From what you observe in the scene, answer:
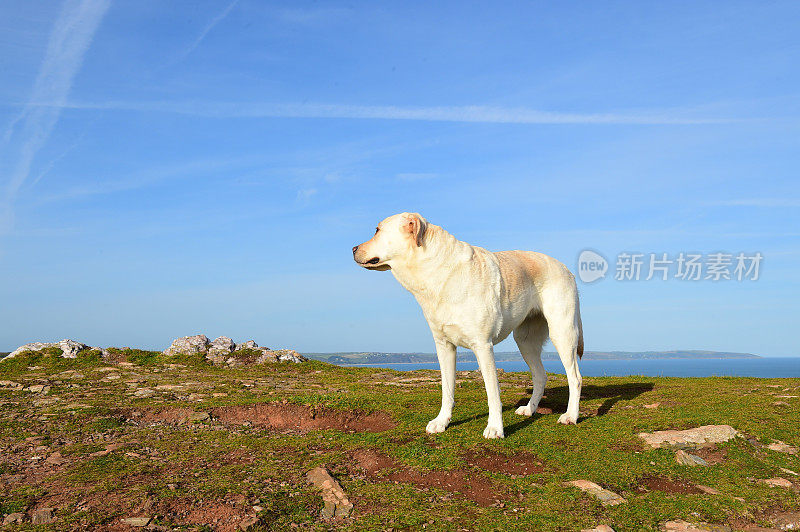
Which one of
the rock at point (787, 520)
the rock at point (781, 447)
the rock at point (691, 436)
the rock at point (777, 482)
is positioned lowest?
the rock at point (787, 520)

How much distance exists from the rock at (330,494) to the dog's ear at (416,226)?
3.46 m

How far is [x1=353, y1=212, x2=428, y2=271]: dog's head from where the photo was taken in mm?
8109

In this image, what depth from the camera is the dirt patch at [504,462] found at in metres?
7.00

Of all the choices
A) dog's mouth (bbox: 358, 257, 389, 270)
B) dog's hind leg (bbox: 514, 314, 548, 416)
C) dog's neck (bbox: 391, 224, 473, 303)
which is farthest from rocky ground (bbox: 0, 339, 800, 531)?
dog's mouth (bbox: 358, 257, 389, 270)

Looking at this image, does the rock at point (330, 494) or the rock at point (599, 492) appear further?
the rock at point (599, 492)

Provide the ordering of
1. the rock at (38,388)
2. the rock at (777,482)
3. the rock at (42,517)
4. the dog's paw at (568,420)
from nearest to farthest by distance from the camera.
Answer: the rock at (42,517)
the rock at (777,482)
the dog's paw at (568,420)
the rock at (38,388)

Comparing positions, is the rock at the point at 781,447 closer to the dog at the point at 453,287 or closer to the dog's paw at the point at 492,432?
the dog at the point at 453,287

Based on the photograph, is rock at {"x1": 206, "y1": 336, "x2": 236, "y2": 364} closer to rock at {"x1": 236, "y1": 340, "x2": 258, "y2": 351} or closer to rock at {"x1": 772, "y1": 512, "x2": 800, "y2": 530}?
rock at {"x1": 236, "y1": 340, "x2": 258, "y2": 351}

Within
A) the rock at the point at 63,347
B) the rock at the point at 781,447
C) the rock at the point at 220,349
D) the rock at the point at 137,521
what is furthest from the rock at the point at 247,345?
the rock at the point at 781,447

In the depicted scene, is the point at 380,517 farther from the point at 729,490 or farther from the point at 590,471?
the point at 729,490

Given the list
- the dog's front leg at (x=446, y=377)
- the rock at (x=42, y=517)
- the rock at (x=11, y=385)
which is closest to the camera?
the rock at (x=42, y=517)

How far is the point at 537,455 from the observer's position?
24.8 ft

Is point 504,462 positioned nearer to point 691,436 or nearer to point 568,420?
point 568,420

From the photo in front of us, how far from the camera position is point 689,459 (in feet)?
23.8
